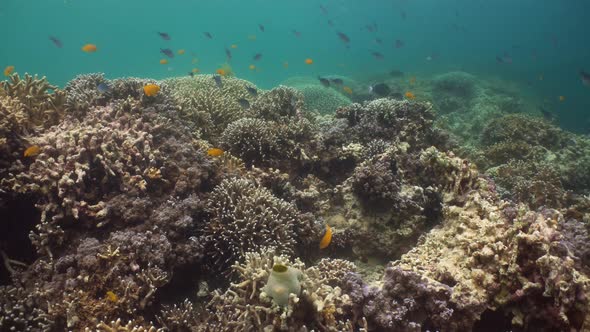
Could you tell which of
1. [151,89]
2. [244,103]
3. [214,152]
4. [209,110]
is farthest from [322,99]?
[214,152]

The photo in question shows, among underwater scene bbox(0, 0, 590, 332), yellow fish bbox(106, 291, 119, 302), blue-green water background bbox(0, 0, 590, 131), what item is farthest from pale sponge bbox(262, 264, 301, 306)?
blue-green water background bbox(0, 0, 590, 131)

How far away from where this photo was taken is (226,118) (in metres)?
8.62

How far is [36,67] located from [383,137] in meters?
146

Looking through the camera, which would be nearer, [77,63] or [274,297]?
[274,297]

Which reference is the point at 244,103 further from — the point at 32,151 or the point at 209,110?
the point at 32,151

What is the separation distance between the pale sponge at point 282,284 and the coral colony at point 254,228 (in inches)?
0.6

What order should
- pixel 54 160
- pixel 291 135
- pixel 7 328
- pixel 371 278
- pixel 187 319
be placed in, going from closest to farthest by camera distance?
pixel 7 328, pixel 187 319, pixel 54 160, pixel 371 278, pixel 291 135

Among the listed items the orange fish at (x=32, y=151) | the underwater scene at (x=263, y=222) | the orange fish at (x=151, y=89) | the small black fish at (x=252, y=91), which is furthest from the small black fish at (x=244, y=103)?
the orange fish at (x=32, y=151)

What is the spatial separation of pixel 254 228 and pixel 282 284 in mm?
1608

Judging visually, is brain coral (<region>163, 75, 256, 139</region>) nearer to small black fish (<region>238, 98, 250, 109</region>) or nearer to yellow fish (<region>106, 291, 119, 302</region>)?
small black fish (<region>238, 98, 250, 109</region>)

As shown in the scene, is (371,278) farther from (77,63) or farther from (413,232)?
(77,63)

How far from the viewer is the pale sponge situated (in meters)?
3.24

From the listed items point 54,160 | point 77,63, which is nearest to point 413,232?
point 54,160

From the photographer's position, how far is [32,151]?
4656mm
